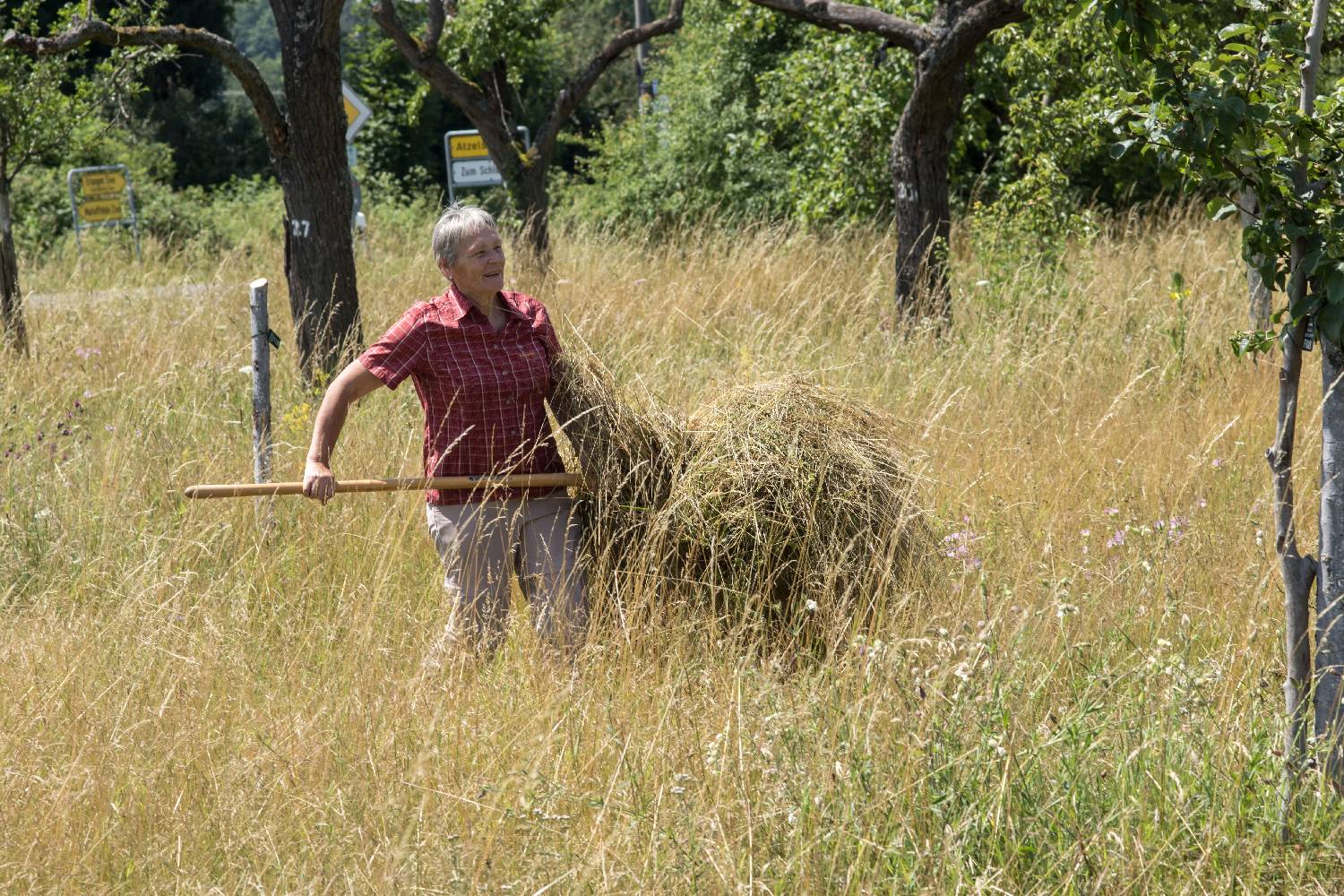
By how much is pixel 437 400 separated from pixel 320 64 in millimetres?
3671

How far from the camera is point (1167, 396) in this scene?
6.59m

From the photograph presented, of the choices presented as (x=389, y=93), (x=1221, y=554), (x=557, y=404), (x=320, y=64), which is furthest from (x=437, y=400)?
(x=389, y=93)

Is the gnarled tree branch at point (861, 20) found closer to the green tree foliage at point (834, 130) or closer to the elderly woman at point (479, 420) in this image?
the green tree foliage at point (834, 130)

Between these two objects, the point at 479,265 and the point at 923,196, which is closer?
the point at 479,265

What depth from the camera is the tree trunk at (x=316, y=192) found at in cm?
693

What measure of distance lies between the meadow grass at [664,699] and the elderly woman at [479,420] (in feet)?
0.55

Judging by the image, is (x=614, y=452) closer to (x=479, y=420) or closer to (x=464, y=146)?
(x=479, y=420)

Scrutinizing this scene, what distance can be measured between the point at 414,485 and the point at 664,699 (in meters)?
0.91

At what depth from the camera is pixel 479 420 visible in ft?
12.8

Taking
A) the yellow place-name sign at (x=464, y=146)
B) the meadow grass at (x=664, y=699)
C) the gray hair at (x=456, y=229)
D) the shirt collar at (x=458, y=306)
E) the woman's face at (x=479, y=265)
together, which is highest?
the yellow place-name sign at (x=464, y=146)

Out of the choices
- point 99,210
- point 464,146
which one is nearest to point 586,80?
point 464,146

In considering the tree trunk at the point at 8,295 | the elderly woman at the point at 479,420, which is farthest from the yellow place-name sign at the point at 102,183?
the elderly woman at the point at 479,420

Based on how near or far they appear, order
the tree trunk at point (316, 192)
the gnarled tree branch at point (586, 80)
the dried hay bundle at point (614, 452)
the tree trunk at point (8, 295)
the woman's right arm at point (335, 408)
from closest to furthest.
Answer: the woman's right arm at point (335, 408) → the dried hay bundle at point (614, 452) → the tree trunk at point (316, 192) → the tree trunk at point (8, 295) → the gnarled tree branch at point (586, 80)

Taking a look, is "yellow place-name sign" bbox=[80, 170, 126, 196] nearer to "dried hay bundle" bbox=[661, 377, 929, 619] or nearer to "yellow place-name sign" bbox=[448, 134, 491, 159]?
"yellow place-name sign" bbox=[448, 134, 491, 159]
